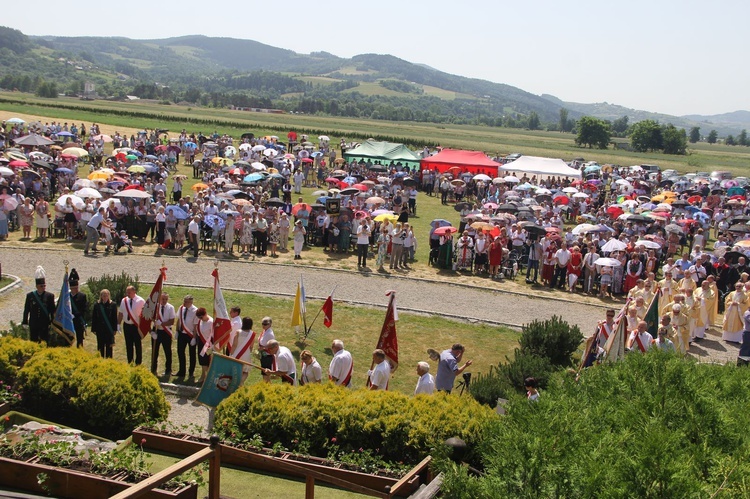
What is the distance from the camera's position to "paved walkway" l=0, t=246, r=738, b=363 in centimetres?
1856

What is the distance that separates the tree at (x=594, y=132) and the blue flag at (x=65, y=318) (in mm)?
103996

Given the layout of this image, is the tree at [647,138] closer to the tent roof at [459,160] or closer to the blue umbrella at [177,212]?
the tent roof at [459,160]

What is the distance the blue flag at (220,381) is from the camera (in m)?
10.2

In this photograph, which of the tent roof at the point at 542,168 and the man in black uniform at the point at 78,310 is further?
the tent roof at the point at 542,168

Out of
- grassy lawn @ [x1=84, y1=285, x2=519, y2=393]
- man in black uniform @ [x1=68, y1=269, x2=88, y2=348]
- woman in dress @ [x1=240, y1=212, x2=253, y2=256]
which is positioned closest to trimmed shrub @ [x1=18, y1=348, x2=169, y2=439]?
man in black uniform @ [x1=68, y1=269, x2=88, y2=348]

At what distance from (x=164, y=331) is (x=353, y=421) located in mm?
5348

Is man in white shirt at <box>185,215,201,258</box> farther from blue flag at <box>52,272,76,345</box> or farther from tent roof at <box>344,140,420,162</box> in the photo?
tent roof at <box>344,140,420,162</box>

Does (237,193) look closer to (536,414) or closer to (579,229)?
(579,229)

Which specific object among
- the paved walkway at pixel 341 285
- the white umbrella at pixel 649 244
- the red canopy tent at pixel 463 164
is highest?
the red canopy tent at pixel 463 164

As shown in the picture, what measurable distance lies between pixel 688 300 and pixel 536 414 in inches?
457

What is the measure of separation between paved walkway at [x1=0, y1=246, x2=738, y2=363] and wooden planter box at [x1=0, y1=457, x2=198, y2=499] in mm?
10392

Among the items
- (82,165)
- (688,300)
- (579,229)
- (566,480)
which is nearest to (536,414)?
(566,480)

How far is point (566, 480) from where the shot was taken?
19.2 feet

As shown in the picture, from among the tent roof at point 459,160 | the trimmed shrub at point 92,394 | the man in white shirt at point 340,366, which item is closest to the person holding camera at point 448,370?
the man in white shirt at point 340,366
